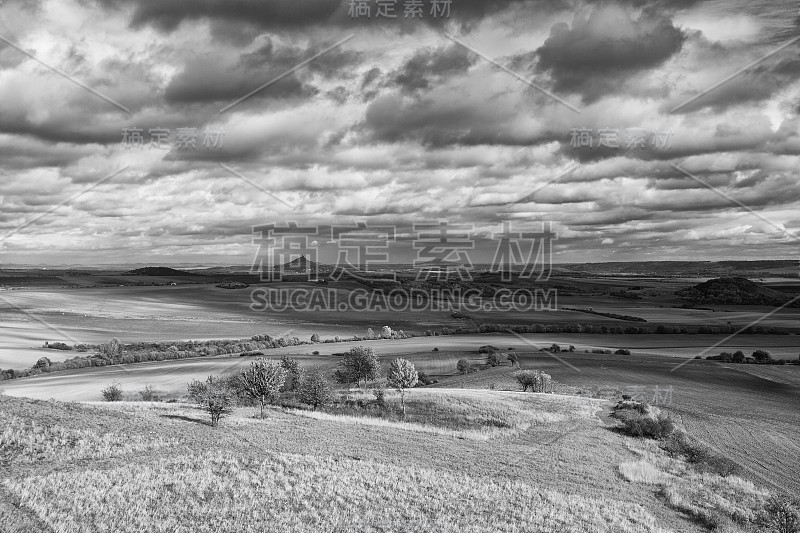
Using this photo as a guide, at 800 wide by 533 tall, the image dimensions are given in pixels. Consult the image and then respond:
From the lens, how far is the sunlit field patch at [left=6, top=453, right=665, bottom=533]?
18969mm

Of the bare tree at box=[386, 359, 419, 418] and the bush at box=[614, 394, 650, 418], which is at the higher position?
the bare tree at box=[386, 359, 419, 418]

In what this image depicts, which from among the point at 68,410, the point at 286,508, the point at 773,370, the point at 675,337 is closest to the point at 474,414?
the point at 286,508

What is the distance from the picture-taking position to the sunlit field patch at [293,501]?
19.0 metres

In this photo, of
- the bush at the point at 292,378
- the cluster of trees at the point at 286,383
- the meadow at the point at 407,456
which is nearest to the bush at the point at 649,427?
the meadow at the point at 407,456

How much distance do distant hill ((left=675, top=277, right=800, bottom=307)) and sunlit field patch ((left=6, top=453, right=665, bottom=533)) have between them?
18731 centimetres

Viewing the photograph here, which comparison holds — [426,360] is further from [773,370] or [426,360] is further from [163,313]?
[163,313]

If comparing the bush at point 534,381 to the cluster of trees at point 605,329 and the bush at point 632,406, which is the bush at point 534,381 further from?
the cluster of trees at point 605,329

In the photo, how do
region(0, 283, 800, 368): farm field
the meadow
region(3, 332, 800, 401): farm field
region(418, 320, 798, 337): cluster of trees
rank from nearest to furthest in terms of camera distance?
the meadow
region(3, 332, 800, 401): farm field
region(0, 283, 800, 368): farm field
region(418, 320, 798, 337): cluster of trees

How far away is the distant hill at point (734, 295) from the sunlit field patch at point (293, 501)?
7374 inches

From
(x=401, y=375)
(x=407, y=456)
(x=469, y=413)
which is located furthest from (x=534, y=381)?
(x=407, y=456)

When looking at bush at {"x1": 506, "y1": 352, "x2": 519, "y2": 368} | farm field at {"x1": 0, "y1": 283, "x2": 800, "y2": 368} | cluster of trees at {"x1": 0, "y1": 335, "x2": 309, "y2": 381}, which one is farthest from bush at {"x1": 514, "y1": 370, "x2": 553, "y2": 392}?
→ cluster of trees at {"x1": 0, "y1": 335, "x2": 309, "y2": 381}

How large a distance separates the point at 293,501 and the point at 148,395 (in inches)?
1828

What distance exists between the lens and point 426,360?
297 ft

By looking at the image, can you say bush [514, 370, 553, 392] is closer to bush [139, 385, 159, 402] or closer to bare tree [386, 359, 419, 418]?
bare tree [386, 359, 419, 418]
